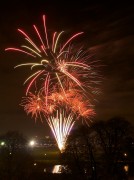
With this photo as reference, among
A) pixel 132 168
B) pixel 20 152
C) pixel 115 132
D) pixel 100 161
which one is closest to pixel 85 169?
pixel 100 161

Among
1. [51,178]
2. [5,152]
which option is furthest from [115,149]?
[5,152]

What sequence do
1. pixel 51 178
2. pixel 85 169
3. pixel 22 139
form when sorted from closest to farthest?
pixel 85 169, pixel 51 178, pixel 22 139

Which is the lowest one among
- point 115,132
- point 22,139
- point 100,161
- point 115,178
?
point 115,178

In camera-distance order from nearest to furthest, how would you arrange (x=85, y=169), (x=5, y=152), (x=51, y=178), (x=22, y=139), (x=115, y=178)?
(x=115, y=178) < (x=85, y=169) < (x=51, y=178) < (x=5, y=152) < (x=22, y=139)

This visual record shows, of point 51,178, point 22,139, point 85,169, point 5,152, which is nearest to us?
point 85,169

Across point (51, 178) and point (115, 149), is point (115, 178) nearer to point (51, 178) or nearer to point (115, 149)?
point (115, 149)

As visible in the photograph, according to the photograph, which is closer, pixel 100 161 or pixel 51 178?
pixel 100 161

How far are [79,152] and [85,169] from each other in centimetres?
187

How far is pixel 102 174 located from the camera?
32375 millimetres

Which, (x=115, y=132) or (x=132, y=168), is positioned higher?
(x=115, y=132)

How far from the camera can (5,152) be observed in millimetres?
41750

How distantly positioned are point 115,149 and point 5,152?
15.0 m

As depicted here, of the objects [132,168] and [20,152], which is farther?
[20,152]

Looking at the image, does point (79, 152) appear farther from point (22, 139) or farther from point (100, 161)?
point (22, 139)
